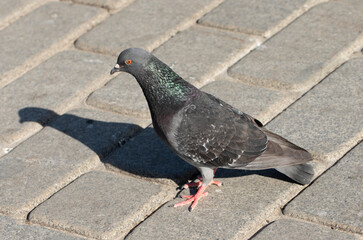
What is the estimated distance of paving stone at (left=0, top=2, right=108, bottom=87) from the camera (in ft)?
21.4

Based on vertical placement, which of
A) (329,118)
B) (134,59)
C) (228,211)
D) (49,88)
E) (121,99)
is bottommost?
(329,118)

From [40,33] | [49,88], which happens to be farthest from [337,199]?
[40,33]

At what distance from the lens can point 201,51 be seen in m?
6.50

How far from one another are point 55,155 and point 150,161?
0.74 m

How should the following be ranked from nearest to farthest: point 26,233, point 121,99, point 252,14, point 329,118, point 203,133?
point 26,233 < point 203,133 < point 329,118 < point 121,99 < point 252,14

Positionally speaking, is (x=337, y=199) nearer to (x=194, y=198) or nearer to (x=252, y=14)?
(x=194, y=198)

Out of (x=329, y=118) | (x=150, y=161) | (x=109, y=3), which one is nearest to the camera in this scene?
(x=150, y=161)

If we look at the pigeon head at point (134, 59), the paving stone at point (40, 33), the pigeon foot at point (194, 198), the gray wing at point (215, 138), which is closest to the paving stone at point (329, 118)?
the gray wing at point (215, 138)

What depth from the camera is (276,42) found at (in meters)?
6.52

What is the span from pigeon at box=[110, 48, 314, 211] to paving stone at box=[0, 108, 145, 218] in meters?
0.80

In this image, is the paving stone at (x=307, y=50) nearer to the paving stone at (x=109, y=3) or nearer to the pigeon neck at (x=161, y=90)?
the pigeon neck at (x=161, y=90)

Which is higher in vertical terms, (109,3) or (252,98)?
(109,3)

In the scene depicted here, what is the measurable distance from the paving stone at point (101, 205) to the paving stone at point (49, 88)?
36.2 inches

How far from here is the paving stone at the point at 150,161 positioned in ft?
16.8
